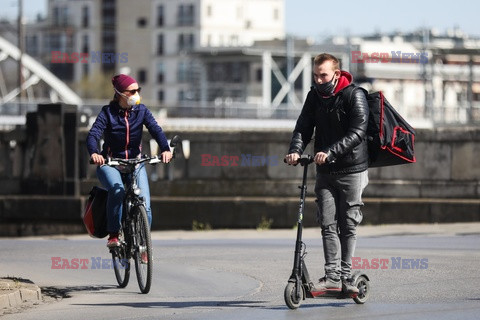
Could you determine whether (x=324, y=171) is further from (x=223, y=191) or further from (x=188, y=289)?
(x=223, y=191)

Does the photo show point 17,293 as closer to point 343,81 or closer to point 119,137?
point 119,137

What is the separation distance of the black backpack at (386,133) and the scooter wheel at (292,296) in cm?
121

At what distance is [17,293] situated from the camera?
11.3 metres

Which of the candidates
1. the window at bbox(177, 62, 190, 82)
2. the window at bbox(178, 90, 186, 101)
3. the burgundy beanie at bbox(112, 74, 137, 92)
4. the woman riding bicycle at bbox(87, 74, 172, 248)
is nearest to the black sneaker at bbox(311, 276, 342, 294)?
the woman riding bicycle at bbox(87, 74, 172, 248)

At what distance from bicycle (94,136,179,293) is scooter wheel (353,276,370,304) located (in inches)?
72.5

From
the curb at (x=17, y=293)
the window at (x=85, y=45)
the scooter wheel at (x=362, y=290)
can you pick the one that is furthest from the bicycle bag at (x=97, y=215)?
the window at (x=85, y=45)

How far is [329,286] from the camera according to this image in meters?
10.3

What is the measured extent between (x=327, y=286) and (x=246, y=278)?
251cm

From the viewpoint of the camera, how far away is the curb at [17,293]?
434 inches

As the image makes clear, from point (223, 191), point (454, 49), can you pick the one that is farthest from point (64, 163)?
point (454, 49)

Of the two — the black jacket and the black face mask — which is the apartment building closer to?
the black jacket

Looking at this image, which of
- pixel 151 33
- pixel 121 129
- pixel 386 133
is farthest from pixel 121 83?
pixel 151 33

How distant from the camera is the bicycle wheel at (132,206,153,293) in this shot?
11.5 metres

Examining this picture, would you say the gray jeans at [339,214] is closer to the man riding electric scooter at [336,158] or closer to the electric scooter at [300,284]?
the man riding electric scooter at [336,158]
